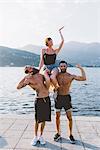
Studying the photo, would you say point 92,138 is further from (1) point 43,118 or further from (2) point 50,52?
(2) point 50,52

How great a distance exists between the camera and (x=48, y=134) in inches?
376

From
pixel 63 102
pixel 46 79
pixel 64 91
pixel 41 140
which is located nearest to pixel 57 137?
pixel 41 140

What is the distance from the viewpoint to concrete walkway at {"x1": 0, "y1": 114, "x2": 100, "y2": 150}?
8305mm

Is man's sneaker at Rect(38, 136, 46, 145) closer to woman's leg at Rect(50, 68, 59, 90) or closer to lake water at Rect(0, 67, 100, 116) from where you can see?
woman's leg at Rect(50, 68, 59, 90)

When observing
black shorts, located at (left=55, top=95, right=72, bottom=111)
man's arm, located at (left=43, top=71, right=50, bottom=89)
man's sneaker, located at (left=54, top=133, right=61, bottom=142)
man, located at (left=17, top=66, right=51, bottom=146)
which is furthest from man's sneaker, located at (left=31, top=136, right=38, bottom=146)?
man's arm, located at (left=43, top=71, right=50, bottom=89)

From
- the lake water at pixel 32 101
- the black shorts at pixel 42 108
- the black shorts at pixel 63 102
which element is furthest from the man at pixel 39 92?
the lake water at pixel 32 101

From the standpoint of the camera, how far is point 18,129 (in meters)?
10.0

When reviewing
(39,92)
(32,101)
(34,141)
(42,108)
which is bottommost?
(34,141)

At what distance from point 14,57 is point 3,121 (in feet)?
324

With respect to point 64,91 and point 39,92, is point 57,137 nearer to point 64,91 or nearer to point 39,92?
point 64,91

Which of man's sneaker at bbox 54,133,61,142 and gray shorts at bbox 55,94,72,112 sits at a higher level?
gray shorts at bbox 55,94,72,112

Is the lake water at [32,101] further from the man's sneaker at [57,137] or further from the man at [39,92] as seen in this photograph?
the man at [39,92]

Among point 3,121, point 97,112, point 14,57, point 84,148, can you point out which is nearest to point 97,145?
point 84,148

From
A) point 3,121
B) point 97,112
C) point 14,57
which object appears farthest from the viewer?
point 14,57
